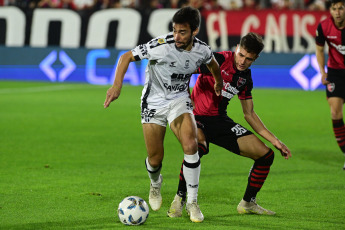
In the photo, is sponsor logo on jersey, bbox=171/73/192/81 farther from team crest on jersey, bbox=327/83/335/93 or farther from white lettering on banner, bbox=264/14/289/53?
white lettering on banner, bbox=264/14/289/53

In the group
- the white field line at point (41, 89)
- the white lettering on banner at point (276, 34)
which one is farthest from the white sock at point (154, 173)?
the white lettering on banner at point (276, 34)

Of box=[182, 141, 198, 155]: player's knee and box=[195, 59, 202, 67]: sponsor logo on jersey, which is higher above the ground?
box=[195, 59, 202, 67]: sponsor logo on jersey

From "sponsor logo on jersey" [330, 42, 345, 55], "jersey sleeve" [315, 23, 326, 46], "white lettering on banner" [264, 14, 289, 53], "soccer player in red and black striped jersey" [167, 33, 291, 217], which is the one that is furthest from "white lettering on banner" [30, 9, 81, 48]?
"soccer player in red and black striped jersey" [167, 33, 291, 217]

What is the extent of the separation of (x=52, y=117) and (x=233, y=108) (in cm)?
419

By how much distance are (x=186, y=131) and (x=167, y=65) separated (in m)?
0.60

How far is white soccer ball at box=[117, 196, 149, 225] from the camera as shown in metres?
5.76

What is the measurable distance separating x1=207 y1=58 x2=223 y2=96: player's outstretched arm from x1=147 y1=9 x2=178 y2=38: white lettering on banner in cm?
1535

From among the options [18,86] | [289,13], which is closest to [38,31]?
[18,86]

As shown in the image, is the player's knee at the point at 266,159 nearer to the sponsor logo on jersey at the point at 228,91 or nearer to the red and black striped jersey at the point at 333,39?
the sponsor logo on jersey at the point at 228,91

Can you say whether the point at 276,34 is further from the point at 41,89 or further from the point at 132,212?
the point at 132,212

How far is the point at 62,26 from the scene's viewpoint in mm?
22062

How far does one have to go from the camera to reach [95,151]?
10.0 meters

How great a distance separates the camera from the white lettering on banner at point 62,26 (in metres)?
22.0

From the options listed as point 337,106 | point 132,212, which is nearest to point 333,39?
point 337,106
